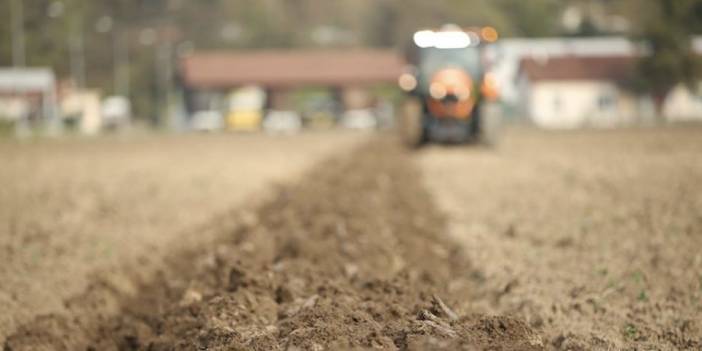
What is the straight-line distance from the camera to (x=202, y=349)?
20.7 feet

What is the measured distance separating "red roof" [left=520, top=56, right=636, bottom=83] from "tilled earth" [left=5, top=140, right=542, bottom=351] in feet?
173

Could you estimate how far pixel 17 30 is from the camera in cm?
4428

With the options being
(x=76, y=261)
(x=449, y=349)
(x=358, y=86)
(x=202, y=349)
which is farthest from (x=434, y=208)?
(x=358, y=86)

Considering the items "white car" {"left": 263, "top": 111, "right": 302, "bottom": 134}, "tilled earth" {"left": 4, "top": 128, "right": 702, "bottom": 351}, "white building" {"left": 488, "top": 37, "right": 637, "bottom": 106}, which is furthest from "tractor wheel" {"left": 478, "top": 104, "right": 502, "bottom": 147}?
"white building" {"left": 488, "top": 37, "right": 637, "bottom": 106}

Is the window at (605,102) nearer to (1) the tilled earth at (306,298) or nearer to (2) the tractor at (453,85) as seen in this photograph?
(2) the tractor at (453,85)

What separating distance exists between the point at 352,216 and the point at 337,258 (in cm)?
300

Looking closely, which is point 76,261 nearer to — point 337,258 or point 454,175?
point 337,258

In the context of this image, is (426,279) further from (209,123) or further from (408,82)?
(209,123)

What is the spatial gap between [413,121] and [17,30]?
2401 cm

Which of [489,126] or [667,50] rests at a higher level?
[489,126]

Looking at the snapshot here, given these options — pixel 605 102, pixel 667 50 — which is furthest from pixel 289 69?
pixel 667 50

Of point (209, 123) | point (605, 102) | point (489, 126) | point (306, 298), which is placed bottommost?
point (209, 123)

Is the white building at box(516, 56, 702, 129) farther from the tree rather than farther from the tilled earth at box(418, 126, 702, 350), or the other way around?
the tilled earth at box(418, 126, 702, 350)

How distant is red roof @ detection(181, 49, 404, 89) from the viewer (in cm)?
6706
